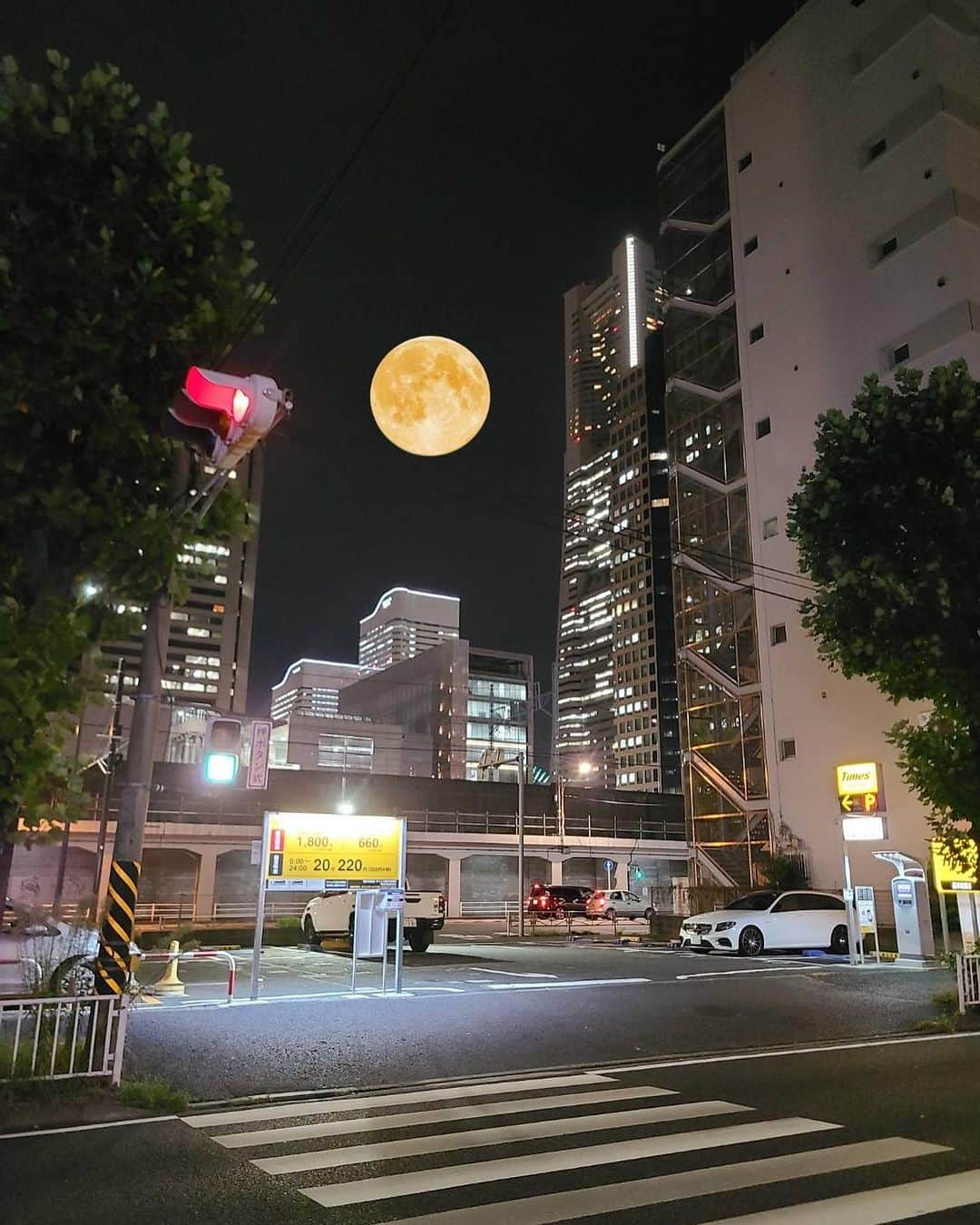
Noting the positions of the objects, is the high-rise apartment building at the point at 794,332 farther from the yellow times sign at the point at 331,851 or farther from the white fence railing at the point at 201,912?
the yellow times sign at the point at 331,851

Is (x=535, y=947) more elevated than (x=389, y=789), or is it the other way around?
(x=389, y=789)

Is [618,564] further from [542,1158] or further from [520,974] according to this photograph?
[542,1158]

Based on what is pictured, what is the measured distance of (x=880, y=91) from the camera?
4122 cm

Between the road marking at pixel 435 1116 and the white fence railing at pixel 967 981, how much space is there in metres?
7.03

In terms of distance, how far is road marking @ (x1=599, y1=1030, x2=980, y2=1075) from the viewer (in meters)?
9.54

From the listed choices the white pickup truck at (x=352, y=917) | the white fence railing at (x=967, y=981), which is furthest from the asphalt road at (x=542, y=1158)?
the white pickup truck at (x=352, y=917)

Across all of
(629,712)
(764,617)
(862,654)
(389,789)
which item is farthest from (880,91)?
(629,712)

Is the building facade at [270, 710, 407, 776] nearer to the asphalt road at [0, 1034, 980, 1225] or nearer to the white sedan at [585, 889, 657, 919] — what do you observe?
the white sedan at [585, 889, 657, 919]

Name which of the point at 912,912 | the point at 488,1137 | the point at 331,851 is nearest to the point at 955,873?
the point at 912,912

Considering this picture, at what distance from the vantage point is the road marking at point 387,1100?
734 centimetres

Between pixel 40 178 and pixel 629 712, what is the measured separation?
528 ft

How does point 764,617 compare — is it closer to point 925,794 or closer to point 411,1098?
point 925,794

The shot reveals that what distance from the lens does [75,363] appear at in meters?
6.80

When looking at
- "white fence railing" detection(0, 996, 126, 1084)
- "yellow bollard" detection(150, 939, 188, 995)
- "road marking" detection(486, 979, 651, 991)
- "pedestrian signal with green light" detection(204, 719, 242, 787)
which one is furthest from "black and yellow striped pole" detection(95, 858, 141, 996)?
A: "road marking" detection(486, 979, 651, 991)
